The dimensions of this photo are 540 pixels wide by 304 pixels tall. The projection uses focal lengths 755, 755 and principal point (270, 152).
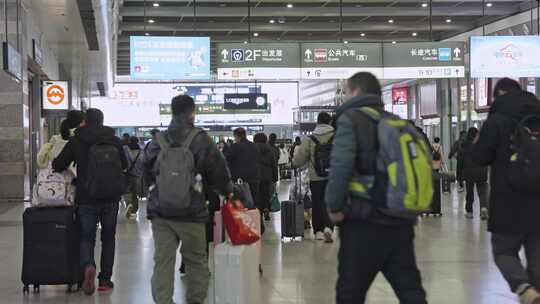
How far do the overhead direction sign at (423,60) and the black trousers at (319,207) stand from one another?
8.85m

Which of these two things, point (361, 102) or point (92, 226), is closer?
point (361, 102)

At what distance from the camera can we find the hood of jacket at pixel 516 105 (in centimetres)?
513

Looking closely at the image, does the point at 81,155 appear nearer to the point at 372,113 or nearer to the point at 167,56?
the point at 372,113

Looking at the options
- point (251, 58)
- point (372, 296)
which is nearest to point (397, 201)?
point (372, 296)

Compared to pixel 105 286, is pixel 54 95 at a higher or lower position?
higher

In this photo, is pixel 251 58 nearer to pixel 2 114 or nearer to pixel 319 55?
pixel 319 55

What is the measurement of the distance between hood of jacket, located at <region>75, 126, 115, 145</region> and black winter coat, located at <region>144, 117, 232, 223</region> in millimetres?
1410

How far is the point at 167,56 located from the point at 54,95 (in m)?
5.37

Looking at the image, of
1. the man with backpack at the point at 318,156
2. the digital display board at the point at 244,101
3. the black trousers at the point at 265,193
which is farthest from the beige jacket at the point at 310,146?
the digital display board at the point at 244,101

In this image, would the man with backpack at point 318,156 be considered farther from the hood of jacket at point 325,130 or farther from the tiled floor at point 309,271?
the tiled floor at point 309,271

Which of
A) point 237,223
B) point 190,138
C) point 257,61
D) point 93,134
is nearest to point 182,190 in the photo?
point 190,138

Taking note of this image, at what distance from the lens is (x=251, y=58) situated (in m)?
17.7

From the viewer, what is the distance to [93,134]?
21.5 feet

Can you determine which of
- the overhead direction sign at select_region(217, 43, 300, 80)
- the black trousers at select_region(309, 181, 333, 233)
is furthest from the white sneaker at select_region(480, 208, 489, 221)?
the overhead direction sign at select_region(217, 43, 300, 80)
